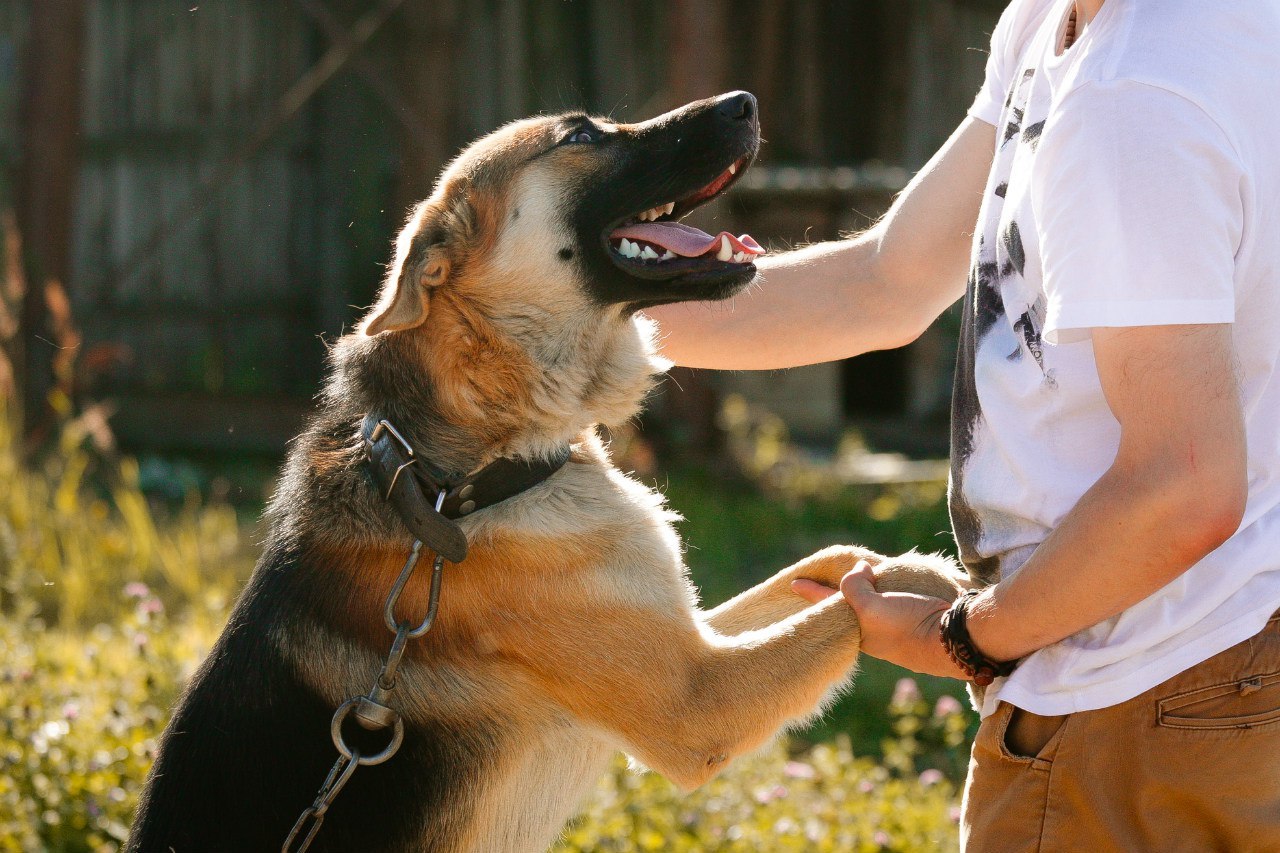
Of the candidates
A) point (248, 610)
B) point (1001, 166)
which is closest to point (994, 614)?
point (1001, 166)

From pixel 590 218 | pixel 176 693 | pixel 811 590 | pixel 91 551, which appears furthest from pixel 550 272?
pixel 91 551

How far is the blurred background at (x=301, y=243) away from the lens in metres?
5.76

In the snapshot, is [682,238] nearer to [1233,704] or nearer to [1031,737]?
[1031,737]

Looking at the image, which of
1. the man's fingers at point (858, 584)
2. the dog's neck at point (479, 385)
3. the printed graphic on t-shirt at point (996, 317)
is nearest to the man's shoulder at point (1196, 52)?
the printed graphic on t-shirt at point (996, 317)

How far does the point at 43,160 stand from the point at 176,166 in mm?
2481

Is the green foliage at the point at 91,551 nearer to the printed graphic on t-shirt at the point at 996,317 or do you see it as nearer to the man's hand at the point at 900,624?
the man's hand at the point at 900,624

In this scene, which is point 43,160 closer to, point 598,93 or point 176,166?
point 176,166

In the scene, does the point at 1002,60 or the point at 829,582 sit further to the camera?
the point at 829,582

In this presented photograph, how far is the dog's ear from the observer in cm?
249

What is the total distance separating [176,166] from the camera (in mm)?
10156

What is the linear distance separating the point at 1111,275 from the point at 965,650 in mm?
630

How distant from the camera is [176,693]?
3846mm

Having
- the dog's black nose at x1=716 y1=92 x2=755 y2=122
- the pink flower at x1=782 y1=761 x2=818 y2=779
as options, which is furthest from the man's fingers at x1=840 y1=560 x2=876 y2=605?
the pink flower at x1=782 y1=761 x2=818 y2=779

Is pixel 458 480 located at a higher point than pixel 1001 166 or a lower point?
lower
